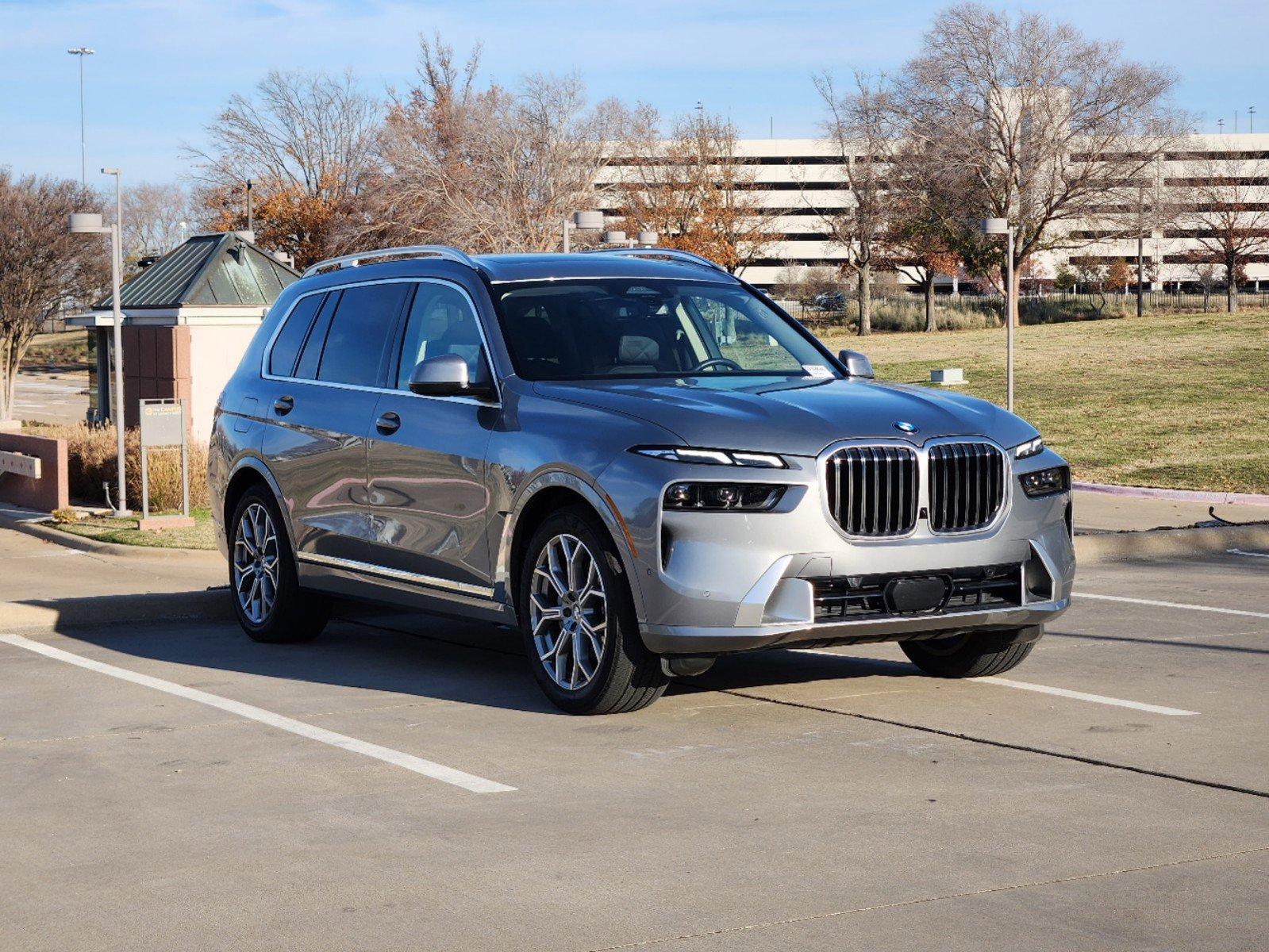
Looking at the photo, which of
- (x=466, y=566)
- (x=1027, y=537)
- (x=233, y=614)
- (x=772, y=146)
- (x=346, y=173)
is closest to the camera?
(x=1027, y=537)

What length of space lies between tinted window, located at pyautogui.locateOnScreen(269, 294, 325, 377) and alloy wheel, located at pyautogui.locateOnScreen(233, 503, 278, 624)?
31.1 inches

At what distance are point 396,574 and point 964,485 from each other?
9.52 feet

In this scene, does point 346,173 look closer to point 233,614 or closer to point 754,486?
point 233,614

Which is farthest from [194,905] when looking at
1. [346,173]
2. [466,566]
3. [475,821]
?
[346,173]

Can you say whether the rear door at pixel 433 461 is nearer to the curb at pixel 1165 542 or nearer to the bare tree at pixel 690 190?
the curb at pixel 1165 542

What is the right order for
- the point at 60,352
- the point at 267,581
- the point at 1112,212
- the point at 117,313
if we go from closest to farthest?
the point at 267,581, the point at 117,313, the point at 1112,212, the point at 60,352

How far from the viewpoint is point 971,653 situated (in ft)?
26.8

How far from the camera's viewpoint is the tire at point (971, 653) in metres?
7.98

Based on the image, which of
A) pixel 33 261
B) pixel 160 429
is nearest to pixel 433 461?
pixel 160 429

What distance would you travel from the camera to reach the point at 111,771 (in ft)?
21.4

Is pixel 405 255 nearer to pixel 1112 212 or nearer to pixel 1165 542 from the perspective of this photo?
pixel 1165 542

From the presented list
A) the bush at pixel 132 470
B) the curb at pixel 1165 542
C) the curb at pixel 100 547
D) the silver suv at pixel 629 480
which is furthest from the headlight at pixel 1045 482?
the bush at pixel 132 470

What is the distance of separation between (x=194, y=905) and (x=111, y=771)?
1.88m

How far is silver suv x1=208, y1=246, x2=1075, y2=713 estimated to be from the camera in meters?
6.88
